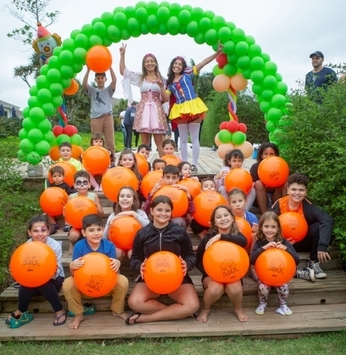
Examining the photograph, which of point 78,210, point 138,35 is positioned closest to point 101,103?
A: point 138,35

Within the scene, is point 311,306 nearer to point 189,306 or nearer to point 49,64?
point 189,306

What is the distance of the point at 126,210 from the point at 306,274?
2.05m

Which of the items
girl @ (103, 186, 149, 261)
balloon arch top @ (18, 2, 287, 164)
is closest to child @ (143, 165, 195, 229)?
girl @ (103, 186, 149, 261)

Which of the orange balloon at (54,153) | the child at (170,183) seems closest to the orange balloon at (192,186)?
the child at (170,183)

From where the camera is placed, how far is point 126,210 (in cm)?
418

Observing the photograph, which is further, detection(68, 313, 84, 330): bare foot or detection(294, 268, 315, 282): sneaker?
detection(294, 268, 315, 282): sneaker

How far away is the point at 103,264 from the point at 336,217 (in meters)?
2.54

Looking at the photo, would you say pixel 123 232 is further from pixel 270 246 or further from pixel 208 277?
pixel 270 246

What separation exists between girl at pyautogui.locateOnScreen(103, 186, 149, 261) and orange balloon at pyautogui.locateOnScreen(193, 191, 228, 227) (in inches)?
23.4

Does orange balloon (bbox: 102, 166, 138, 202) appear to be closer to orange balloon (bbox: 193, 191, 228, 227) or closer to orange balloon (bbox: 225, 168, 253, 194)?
orange balloon (bbox: 193, 191, 228, 227)

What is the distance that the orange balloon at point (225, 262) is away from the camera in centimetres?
335

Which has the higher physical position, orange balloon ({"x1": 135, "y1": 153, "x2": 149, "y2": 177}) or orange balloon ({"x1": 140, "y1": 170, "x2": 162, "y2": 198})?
orange balloon ({"x1": 135, "y1": 153, "x2": 149, "y2": 177})

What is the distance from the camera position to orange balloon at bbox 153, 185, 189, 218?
13.8 feet

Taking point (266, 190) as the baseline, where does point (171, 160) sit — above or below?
above
